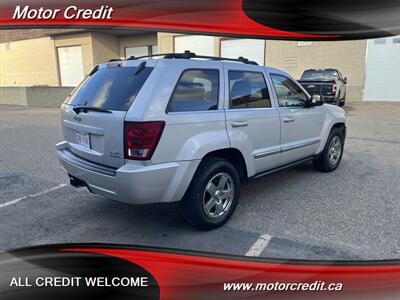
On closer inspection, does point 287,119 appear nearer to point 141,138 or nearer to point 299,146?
point 299,146

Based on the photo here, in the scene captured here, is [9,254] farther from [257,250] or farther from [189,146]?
[257,250]

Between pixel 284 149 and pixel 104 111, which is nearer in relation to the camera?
pixel 104 111

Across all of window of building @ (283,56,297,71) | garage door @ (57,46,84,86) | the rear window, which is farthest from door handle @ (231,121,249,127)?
garage door @ (57,46,84,86)

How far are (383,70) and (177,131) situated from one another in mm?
17302

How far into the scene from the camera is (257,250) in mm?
3043

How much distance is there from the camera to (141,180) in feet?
9.33

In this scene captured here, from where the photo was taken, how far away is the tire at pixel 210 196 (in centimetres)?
323

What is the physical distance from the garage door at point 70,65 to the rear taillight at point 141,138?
24375mm

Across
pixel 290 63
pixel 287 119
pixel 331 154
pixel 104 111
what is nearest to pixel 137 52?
pixel 290 63

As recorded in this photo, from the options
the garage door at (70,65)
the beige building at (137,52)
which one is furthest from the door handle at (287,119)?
the garage door at (70,65)

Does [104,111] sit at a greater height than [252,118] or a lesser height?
greater

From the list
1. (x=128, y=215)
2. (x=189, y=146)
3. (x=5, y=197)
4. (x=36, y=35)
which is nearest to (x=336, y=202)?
(x=189, y=146)

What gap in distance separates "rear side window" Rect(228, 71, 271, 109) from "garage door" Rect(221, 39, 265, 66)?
1581cm

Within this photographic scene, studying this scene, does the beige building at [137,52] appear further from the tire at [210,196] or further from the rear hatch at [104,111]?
the tire at [210,196]
